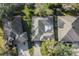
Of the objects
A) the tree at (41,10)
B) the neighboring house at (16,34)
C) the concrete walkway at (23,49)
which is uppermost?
the tree at (41,10)

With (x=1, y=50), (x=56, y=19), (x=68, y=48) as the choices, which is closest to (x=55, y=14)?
(x=56, y=19)

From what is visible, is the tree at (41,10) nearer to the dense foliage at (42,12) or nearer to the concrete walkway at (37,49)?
the dense foliage at (42,12)

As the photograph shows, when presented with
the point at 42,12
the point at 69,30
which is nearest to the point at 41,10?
the point at 42,12

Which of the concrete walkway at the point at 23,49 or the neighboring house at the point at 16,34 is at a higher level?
the neighboring house at the point at 16,34

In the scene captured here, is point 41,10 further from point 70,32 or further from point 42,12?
point 70,32

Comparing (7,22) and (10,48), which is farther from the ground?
(7,22)

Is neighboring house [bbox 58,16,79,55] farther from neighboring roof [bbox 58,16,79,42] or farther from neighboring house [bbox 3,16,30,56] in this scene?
neighboring house [bbox 3,16,30,56]

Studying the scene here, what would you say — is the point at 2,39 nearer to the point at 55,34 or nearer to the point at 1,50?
the point at 1,50

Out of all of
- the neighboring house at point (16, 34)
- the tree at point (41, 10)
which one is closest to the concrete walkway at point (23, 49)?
the neighboring house at point (16, 34)
